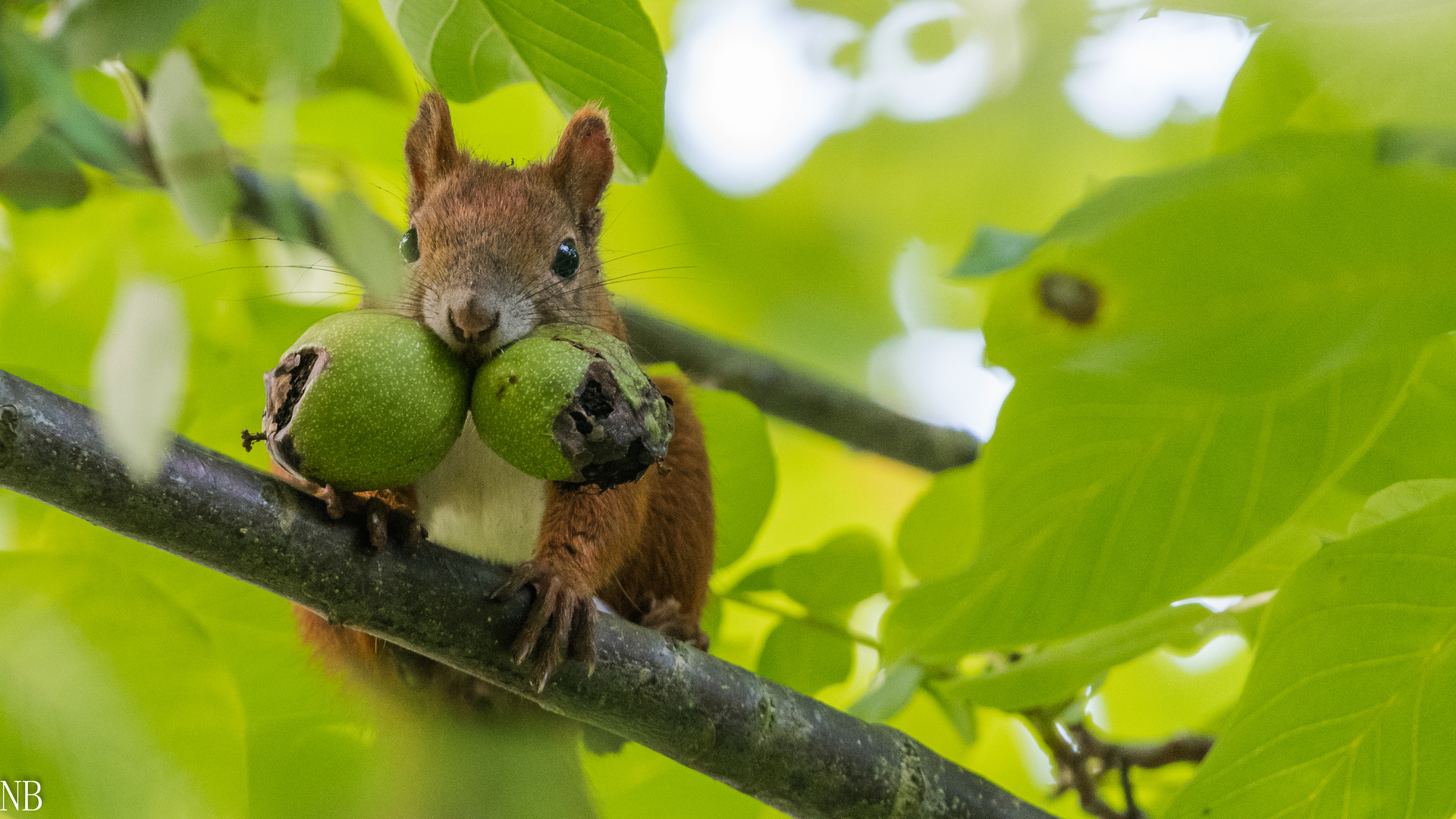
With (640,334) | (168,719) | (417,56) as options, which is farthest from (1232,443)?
(640,334)

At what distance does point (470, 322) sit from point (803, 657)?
0.77 meters

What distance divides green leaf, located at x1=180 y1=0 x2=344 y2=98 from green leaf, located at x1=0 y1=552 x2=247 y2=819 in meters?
0.54

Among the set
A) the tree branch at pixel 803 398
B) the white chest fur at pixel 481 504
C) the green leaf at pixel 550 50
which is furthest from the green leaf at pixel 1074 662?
the tree branch at pixel 803 398

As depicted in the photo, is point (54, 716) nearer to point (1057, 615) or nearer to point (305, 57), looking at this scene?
Answer: point (305, 57)

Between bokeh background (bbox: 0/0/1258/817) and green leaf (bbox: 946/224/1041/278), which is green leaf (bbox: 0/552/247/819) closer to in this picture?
bokeh background (bbox: 0/0/1258/817)

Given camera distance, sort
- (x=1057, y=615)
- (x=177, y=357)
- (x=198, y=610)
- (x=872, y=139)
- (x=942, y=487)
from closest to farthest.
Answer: (x=177, y=357) → (x=1057, y=615) → (x=198, y=610) → (x=942, y=487) → (x=872, y=139)

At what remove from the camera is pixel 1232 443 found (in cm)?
107

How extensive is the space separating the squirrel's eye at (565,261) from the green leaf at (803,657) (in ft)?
1.90

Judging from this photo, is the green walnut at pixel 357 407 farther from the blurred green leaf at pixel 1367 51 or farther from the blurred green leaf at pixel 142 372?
the blurred green leaf at pixel 1367 51

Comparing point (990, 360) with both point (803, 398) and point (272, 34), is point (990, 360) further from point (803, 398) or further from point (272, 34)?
point (803, 398)

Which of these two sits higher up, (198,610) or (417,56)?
(417,56)

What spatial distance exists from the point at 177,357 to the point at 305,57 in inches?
17.5

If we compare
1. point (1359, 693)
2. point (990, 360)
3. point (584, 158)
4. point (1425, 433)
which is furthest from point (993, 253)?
point (584, 158)

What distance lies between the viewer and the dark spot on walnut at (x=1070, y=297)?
60cm
